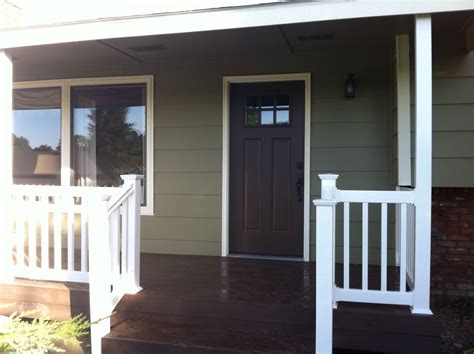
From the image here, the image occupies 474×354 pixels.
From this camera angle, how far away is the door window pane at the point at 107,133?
4.98 meters

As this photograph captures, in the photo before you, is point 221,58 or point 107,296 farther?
point 221,58

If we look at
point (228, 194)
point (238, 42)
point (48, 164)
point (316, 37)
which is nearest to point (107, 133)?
point (48, 164)

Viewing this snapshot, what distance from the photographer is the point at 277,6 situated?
9.96 ft

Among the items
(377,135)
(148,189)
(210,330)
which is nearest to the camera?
(210,330)

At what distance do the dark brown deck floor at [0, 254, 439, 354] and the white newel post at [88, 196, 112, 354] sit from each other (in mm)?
169

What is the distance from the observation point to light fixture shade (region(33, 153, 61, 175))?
516 cm

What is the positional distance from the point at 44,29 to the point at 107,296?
2.21 meters

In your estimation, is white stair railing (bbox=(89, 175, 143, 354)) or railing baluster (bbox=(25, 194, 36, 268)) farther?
railing baluster (bbox=(25, 194, 36, 268))

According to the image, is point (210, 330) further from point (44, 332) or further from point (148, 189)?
point (148, 189)

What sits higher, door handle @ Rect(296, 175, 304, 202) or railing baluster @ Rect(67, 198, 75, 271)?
door handle @ Rect(296, 175, 304, 202)

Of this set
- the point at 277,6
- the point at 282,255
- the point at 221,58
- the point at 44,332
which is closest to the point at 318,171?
the point at 282,255


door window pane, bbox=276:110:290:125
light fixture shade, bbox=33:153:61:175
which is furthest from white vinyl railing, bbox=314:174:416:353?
light fixture shade, bbox=33:153:61:175

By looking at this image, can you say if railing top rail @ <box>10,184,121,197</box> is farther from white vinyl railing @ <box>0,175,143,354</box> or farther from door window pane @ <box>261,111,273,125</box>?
door window pane @ <box>261,111,273,125</box>

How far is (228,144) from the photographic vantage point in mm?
4711
